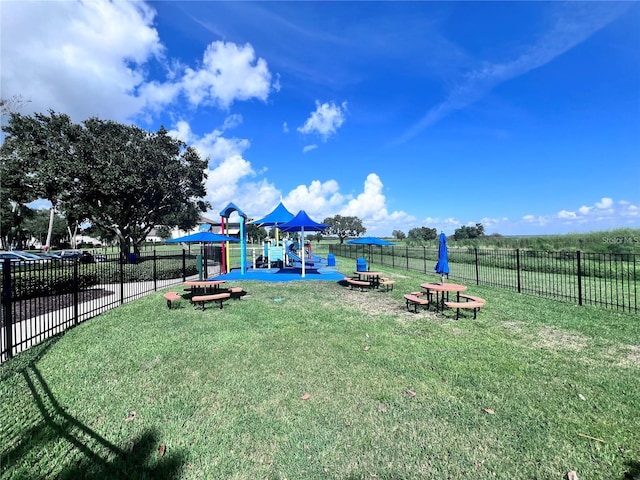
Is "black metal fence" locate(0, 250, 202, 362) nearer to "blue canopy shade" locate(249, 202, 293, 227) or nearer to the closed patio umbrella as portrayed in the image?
"blue canopy shade" locate(249, 202, 293, 227)

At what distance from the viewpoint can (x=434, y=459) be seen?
260cm

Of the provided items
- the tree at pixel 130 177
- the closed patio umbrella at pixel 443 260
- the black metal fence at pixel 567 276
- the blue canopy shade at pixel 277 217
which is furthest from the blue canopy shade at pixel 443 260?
the tree at pixel 130 177

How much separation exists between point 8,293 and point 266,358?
4.21 metres

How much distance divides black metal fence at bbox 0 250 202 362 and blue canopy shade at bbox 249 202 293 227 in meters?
4.96

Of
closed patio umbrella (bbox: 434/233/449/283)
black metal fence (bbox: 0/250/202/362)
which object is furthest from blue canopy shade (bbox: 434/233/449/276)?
black metal fence (bbox: 0/250/202/362)

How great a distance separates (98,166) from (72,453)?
72.6ft

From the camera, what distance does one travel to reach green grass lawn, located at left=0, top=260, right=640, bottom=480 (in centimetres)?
258

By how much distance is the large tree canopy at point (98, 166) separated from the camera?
19484 millimetres

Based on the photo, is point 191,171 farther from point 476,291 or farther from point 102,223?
point 476,291

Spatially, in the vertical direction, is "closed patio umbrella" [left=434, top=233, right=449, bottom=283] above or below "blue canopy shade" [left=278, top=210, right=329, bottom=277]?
below

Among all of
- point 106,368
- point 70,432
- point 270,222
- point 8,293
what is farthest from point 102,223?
point 70,432

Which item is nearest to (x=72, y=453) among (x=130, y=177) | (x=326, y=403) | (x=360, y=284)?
(x=326, y=403)

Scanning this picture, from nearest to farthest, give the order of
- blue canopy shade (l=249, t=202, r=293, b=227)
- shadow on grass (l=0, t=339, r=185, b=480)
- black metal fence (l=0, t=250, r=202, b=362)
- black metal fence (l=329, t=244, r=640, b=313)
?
shadow on grass (l=0, t=339, r=185, b=480), black metal fence (l=0, t=250, r=202, b=362), black metal fence (l=329, t=244, r=640, b=313), blue canopy shade (l=249, t=202, r=293, b=227)

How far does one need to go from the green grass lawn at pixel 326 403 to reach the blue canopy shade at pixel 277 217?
11.5 meters
